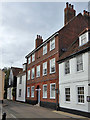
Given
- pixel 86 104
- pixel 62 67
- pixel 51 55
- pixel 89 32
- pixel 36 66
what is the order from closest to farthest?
pixel 86 104
pixel 89 32
pixel 62 67
pixel 51 55
pixel 36 66

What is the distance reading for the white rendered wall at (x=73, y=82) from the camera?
562 inches

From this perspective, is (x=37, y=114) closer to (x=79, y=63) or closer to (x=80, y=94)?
(x=80, y=94)

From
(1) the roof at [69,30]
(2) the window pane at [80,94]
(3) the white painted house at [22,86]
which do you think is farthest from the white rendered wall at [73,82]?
(3) the white painted house at [22,86]

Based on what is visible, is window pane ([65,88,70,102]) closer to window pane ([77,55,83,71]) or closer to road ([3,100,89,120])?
road ([3,100,89,120])

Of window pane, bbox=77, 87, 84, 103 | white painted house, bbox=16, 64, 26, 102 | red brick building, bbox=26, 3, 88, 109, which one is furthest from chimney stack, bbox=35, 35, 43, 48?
window pane, bbox=77, 87, 84, 103

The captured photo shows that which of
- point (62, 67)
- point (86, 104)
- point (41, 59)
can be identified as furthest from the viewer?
point (41, 59)

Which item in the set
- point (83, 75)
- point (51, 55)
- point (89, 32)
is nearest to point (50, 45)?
point (51, 55)

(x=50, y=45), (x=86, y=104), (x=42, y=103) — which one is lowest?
(x=42, y=103)

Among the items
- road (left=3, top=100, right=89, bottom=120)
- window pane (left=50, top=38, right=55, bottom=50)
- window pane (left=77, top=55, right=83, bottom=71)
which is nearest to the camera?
road (left=3, top=100, right=89, bottom=120)

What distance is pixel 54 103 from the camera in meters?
19.2

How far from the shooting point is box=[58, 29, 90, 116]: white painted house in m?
14.2

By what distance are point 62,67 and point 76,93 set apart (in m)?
4.01

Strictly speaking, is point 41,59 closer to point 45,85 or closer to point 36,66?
point 36,66

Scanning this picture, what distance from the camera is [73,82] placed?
1594cm
